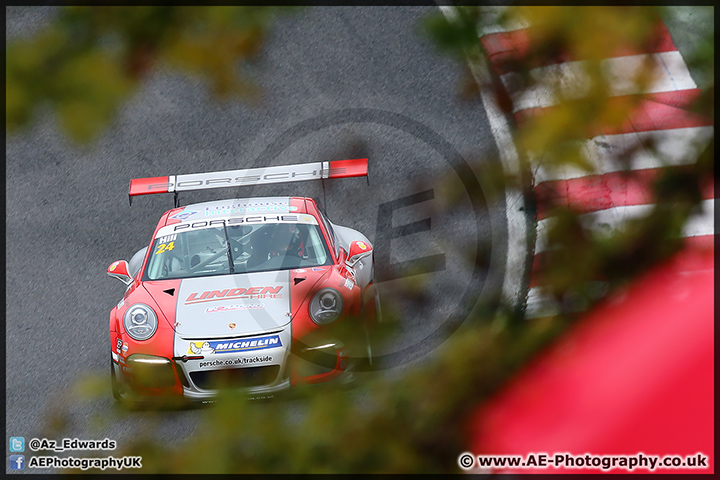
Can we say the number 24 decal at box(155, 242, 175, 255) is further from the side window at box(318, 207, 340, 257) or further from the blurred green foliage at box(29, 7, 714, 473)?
the blurred green foliage at box(29, 7, 714, 473)

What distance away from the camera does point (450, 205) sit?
1.40 metres

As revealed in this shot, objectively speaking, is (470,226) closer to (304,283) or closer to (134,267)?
(304,283)

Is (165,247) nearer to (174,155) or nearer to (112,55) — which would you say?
(174,155)

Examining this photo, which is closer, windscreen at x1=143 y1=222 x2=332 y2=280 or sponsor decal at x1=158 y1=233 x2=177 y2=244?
windscreen at x1=143 y1=222 x2=332 y2=280

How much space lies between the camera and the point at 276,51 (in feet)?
26.4

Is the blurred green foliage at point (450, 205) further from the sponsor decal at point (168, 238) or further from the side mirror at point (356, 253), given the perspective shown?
the sponsor decal at point (168, 238)

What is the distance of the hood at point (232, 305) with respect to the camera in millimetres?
4461

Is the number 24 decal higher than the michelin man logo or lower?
higher

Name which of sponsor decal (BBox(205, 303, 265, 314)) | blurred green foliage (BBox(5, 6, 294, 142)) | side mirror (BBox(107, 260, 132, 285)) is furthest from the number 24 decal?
blurred green foliage (BBox(5, 6, 294, 142))

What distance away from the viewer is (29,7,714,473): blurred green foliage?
118 cm

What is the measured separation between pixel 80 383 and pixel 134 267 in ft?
14.2

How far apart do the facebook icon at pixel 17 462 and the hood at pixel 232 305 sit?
152 cm

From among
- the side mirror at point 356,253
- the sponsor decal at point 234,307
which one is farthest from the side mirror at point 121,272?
the side mirror at point 356,253

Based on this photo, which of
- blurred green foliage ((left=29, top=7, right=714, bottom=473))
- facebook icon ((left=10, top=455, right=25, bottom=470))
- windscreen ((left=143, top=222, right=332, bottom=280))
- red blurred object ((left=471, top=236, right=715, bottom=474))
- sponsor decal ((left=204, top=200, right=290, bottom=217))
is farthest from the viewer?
sponsor decal ((left=204, top=200, right=290, bottom=217))
